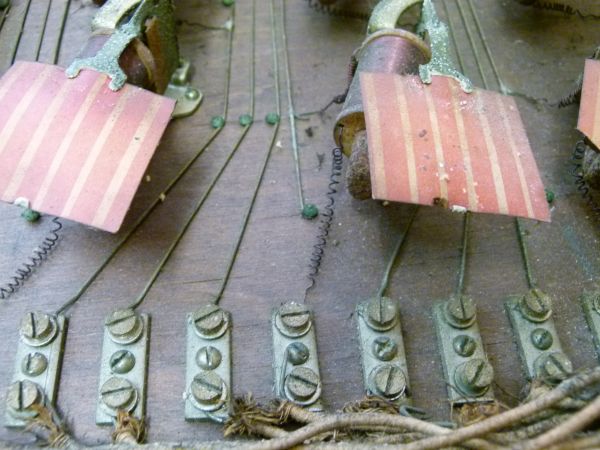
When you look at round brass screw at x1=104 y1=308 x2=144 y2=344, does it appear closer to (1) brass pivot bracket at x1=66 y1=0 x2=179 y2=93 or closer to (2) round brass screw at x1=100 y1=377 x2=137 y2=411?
(2) round brass screw at x1=100 y1=377 x2=137 y2=411

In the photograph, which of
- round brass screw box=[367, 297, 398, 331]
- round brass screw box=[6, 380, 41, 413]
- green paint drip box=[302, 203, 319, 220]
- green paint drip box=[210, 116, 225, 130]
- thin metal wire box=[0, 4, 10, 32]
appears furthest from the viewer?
thin metal wire box=[0, 4, 10, 32]

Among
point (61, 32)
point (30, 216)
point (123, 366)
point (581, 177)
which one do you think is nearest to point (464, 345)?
point (581, 177)

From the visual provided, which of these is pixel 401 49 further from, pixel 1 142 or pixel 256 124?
pixel 1 142

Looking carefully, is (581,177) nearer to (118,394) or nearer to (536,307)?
(536,307)

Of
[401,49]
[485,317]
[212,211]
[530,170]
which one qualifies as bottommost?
Answer: [485,317]

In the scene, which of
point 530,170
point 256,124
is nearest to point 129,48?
point 256,124

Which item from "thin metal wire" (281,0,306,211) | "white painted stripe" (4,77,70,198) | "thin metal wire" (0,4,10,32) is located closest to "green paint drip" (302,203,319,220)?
"thin metal wire" (281,0,306,211)

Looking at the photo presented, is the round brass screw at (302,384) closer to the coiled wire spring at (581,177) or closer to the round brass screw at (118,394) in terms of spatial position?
the round brass screw at (118,394)
